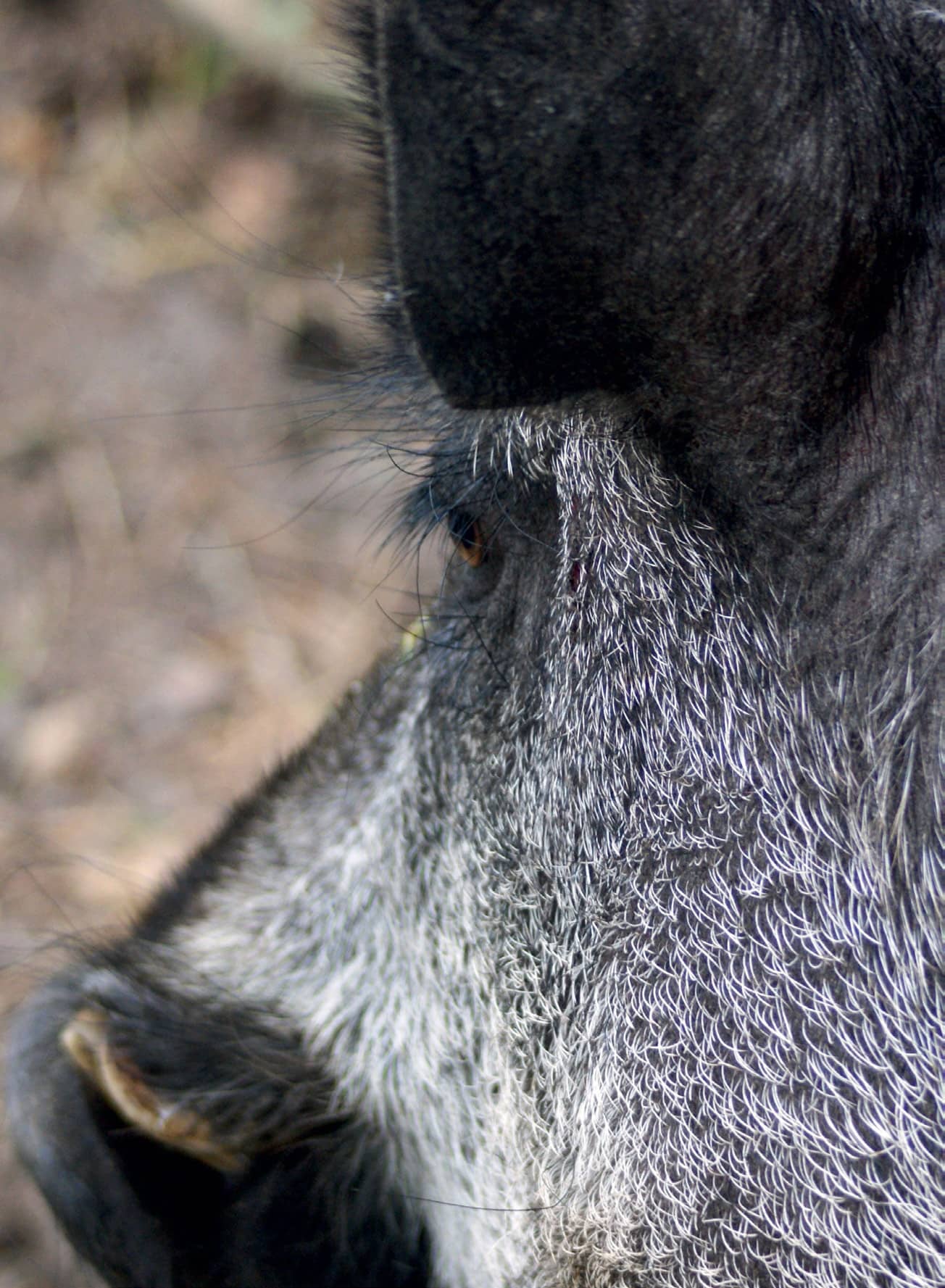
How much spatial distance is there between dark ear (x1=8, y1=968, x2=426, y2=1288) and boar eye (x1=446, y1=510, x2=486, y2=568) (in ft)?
2.11

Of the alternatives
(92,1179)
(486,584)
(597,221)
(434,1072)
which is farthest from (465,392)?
(92,1179)

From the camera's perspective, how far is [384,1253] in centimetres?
165

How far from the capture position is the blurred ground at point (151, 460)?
3.05 m

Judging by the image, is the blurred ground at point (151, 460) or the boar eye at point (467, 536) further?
the blurred ground at point (151, 460)

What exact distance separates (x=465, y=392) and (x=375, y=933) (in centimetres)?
70

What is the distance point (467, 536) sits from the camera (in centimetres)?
131

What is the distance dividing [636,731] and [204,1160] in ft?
2.58

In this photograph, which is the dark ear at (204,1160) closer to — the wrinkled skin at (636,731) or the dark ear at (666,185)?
the wrinkled skin at (636,731)

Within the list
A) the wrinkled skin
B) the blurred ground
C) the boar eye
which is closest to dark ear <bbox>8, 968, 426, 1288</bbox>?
the wrinkled skin

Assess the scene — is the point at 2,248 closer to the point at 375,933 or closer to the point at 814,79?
the point at 375,933

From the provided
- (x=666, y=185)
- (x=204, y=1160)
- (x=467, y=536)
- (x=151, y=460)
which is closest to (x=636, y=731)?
(x=467, y=536)

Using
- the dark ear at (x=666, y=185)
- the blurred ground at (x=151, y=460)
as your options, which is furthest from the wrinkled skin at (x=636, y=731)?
the blurred ground at (x=151, y=460)

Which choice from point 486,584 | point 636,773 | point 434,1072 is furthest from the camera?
point 434,1072

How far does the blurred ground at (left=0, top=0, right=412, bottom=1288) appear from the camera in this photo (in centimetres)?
305
